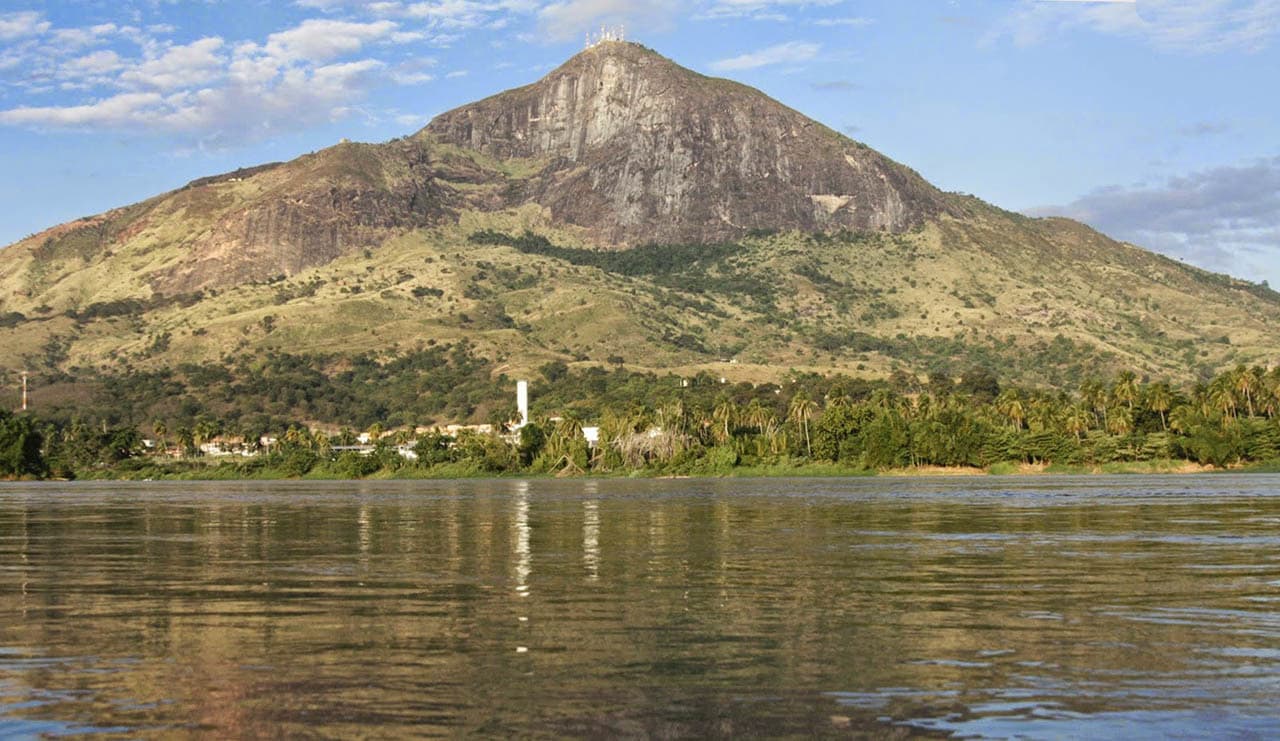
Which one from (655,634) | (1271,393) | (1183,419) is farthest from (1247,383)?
(655,634)

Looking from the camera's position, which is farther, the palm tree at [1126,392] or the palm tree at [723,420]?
the palm tree at [723,420]

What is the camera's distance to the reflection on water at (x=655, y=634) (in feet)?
61.5

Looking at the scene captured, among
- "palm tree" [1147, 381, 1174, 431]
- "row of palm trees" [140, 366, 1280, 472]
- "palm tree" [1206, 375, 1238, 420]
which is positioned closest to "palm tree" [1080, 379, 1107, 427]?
"row of palm trees" [140, 366, 1280, 472]

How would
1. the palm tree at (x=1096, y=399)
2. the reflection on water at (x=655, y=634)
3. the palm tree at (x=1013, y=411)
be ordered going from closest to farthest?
the reflection on water at (x=655, y=634), the palm tree at (x=1013, y=411), the palm tree at (x=1096, y=399)

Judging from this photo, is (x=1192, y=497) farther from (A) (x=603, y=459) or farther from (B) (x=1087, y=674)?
(A) (x=603, y=459)

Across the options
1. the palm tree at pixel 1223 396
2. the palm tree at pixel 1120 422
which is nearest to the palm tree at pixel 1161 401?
the palm tree at pixel 1120 422

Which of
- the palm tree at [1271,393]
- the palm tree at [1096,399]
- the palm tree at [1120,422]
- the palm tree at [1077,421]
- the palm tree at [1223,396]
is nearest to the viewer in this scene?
the palm tree at [1223,396]

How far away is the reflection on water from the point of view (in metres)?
18.8

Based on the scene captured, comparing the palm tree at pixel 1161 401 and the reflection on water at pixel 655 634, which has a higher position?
the palm tree at pixel 1161 401

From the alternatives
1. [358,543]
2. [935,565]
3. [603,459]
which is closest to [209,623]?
[935,565]

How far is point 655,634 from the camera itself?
26.3 metres

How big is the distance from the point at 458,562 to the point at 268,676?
22.9 meters

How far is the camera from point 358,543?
182ft

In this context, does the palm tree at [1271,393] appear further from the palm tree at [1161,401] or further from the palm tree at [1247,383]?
the palm tree at [1161,401]
